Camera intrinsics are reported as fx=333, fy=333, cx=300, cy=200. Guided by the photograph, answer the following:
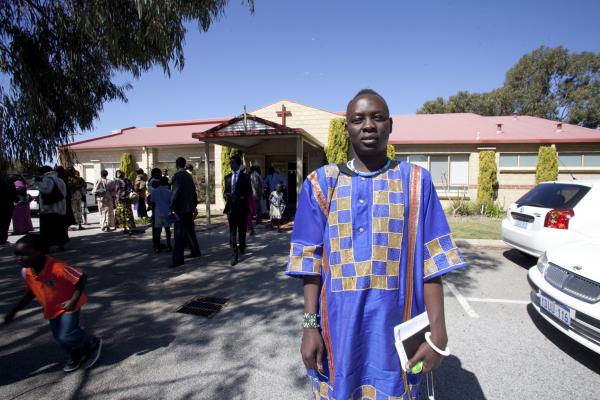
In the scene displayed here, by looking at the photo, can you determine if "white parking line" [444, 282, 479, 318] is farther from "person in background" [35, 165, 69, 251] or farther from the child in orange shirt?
"person in background" [35, 165, 69, 251]

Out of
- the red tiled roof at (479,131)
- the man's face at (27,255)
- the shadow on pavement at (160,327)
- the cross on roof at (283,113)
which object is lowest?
the shadow on pavement at (160,327)

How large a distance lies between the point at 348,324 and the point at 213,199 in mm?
A: 16095

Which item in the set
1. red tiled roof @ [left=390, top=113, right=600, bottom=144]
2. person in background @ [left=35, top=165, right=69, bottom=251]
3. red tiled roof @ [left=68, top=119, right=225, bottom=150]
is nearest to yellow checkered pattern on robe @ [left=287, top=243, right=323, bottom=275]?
person in background @ [left=35, top=165, right=69, bottom=251]

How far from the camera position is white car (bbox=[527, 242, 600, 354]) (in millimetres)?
2822

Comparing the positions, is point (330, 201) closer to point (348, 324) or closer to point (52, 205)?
point (348, 324)

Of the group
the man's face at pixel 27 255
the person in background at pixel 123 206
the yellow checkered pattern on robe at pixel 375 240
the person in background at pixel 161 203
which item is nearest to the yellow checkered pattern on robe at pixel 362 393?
the yellow checkered pattern on robe at pixel 375 240

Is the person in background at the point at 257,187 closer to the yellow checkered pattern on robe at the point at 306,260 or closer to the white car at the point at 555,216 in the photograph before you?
the white car at the point at 555,216

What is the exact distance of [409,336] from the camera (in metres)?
1.45

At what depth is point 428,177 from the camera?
5.16 feet

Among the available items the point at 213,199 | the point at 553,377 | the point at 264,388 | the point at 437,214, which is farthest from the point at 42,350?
the point at 213,199

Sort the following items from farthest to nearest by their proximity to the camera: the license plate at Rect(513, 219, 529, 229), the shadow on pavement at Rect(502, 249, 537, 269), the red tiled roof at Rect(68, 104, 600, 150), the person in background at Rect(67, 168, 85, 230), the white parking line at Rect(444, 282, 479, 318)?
the red tiled roof at Rect(68, 104, 600, 150) < the person in background at Rect(67, 168, 85, 230) < the shadow on pavement at Rect(502, 249, 537, 269) < the license plate at Rect(513, 219, 529, 229) < the white parking line at Rect(444, 282, 479, 318)

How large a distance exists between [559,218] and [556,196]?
0.51 meters

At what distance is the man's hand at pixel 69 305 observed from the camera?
2.84 meters

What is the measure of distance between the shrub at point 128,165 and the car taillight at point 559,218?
17.9m
